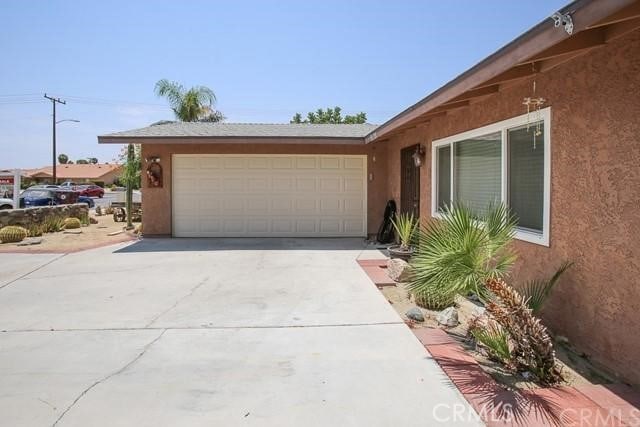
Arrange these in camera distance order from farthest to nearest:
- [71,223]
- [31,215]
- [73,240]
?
[71,223]
[31,215]
[73,240]

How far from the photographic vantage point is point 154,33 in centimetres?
1364

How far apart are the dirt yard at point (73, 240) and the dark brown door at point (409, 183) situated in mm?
7520

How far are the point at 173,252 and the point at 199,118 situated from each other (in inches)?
714

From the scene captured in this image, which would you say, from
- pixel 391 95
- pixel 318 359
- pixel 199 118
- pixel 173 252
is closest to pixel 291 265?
pixel 173 252

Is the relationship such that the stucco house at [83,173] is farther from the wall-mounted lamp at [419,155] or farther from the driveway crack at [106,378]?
the driveway crack at [106,378]

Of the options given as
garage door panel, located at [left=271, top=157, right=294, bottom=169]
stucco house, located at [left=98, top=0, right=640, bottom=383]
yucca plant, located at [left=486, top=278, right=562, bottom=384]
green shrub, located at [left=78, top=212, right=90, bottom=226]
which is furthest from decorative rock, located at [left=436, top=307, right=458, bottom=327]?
green shrub, located at [left=78, top=212, right=90, bottom=226]

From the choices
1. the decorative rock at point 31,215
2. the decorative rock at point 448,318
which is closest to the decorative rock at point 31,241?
the decorative rock at point 31,215

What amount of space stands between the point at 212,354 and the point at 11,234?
10.7 metres

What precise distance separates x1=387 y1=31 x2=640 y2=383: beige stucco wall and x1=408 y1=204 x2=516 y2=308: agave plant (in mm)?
651

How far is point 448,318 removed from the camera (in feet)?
16.7

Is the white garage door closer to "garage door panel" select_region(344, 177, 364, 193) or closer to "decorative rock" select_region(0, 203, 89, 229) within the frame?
"garage door panel" select_region(344, 177, 364, 193)

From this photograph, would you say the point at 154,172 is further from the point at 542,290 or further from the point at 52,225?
the point at 542,290

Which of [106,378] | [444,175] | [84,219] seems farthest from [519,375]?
[84,219]

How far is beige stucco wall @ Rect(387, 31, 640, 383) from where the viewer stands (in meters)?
3.48
